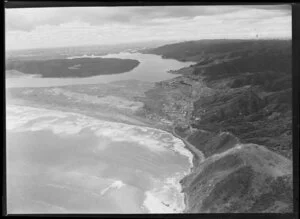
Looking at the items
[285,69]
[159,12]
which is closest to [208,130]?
[285,69]

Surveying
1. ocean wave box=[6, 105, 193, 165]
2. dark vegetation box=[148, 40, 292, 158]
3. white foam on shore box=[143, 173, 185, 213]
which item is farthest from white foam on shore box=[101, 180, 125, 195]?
dark vegetation box=[148, 40, 292, 158]

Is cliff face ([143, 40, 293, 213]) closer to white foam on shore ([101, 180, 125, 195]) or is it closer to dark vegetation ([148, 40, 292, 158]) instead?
dark vegetation ([148, 40, 292, 158])

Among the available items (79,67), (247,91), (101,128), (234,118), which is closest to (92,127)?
(101,128)

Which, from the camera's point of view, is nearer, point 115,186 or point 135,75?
point 115,186

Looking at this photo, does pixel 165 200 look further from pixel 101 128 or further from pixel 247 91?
pixel 247 91

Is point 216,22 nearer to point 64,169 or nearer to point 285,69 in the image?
point 285,69
